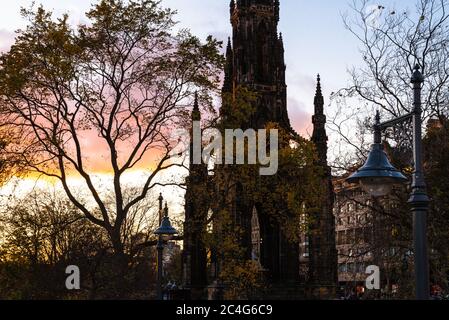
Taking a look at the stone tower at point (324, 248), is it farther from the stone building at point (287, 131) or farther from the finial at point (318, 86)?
the finial at point (318, 86)

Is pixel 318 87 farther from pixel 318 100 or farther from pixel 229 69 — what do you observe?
pixel 229 69

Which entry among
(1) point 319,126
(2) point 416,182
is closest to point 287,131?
(1) point 319,126

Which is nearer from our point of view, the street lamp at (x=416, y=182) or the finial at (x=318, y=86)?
the street lamp at (x=416, y=182)

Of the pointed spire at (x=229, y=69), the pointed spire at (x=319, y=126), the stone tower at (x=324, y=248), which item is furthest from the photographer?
the pointed spire at (x=229, y=69)

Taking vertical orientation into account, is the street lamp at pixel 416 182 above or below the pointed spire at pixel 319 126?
below

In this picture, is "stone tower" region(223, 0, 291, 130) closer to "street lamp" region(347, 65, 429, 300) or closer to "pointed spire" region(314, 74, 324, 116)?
"pointed spire" region(314, 74, 324, 116)

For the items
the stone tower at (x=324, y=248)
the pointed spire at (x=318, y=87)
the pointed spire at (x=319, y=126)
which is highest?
the pointed spire at (x=318, y=87)

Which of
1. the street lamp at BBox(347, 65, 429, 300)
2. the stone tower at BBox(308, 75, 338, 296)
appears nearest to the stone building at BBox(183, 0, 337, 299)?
the stone tower at BBox(308, 75, 338, 296)

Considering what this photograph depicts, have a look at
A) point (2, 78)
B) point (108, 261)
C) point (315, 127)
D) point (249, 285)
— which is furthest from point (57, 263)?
point (315, 127)

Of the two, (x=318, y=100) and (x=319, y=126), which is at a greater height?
(x=318, y=100)

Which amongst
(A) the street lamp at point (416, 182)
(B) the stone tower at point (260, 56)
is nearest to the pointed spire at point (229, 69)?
(B) the stone tower at point (260, 56)

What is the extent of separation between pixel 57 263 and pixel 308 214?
12.9 m

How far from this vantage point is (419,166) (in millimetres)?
11102
